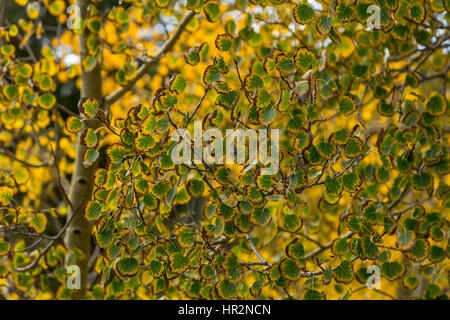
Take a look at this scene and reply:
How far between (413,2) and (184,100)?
97 centimetres

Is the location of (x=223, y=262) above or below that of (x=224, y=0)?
below

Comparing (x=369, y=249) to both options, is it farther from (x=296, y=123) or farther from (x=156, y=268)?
(x=156, y=268)

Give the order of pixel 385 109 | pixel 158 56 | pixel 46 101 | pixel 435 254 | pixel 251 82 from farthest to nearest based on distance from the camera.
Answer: pixel 158 56 → pixel 46 101 → pixel 385 109 → pixel 435 254 → pixel 251 82

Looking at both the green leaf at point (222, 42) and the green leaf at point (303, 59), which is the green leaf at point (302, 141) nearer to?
the green leaf at point (303, 59)

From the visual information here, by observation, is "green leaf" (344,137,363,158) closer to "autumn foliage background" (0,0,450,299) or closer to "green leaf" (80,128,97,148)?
"autumn foliage background" (0,0,450,299)

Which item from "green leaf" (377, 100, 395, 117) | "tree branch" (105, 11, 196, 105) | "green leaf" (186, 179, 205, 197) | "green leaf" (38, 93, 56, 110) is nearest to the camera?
"green leaf" (186, 179, 205, 197)

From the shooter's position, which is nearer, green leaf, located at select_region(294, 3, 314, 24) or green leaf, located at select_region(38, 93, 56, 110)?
green leaf, located at select_region(294, 3, 314, 24)

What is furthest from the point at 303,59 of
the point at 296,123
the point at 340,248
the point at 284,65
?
the point at 340,248

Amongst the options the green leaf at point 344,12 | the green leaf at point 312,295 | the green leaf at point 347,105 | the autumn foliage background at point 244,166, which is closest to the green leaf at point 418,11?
the autumn foliage background at point 244,166

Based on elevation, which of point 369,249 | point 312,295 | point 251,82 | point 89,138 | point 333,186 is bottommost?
point 312,295

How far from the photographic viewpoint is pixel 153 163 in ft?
3.60

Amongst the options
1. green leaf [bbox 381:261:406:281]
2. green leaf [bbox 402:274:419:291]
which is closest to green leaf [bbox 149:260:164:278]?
green leaf [bbox 381:261:406:281]
